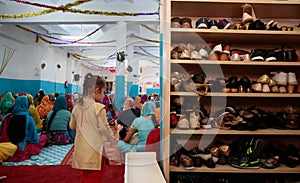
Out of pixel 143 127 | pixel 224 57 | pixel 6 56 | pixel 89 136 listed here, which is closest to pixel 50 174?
pixel 143 127

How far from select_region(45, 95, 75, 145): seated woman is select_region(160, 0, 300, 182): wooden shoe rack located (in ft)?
11.8

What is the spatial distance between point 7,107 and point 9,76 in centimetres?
208

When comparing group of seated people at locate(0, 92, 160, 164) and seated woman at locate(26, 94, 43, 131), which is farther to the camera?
seated woman at locate(26, 94, 43, 131)

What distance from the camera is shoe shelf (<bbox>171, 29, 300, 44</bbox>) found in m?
1.60

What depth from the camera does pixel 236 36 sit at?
5.57ft

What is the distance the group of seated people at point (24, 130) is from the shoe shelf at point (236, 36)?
3275 millimetres

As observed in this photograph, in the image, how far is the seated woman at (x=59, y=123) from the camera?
15.8 feet

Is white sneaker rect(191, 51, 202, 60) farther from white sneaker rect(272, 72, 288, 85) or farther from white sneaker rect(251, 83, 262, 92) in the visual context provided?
white sneaker rect(272, 72, 288, 85)

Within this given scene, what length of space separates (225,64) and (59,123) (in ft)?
13.3

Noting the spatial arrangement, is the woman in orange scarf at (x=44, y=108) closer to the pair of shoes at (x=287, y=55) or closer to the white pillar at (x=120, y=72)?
the white pillar at (x=120, y=72)

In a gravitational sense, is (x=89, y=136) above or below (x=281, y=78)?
below

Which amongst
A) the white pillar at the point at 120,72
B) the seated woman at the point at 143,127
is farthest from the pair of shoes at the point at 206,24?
the white pillar at the point at 120,72

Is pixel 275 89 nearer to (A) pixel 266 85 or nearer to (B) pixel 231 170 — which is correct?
(A) pixel 266 85

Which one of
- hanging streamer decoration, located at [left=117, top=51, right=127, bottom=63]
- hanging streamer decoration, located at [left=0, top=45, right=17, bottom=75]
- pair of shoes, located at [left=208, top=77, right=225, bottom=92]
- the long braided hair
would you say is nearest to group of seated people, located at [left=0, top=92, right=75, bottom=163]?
hanging streamer decoration, located at [left=117, top=51, right=127, bottom=63]
